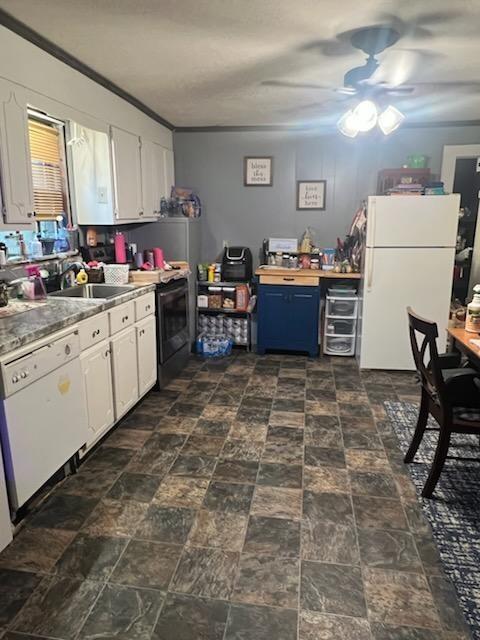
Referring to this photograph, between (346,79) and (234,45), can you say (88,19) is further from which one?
(346,79)

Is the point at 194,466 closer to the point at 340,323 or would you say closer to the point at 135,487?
the point at 135,487

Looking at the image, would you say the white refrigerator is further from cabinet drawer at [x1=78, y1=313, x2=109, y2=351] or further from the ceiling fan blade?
cabinet drawer at [x1=78, y1=313, x2=109, y2=351]

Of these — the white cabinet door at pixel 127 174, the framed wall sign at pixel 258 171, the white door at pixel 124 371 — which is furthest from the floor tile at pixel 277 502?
the framed wall sign at pixel 258 171

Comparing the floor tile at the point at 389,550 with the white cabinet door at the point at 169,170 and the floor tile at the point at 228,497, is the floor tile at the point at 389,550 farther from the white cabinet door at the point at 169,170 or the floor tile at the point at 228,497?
the white cabinet door at the point at 169,170

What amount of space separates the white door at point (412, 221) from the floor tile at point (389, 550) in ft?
8.55

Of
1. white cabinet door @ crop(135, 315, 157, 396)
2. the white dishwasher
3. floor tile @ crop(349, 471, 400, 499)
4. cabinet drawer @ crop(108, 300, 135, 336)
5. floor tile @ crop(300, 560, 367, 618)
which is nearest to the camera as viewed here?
floor tile @ crop(300, 560, 367, 618)

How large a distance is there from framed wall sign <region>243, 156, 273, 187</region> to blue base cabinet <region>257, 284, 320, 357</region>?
1155mm

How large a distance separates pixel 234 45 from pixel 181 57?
1.23 feet

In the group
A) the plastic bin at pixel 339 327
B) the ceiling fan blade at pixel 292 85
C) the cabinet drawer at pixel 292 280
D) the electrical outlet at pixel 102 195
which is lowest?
the plastic bin at pixel 339 327

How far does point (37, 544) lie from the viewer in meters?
1.99

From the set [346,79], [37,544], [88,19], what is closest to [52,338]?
[37,544]

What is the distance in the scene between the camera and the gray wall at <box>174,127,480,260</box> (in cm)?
457

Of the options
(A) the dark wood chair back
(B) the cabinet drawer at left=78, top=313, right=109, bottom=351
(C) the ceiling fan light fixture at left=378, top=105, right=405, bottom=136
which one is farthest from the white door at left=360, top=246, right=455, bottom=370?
(B) the cabinet drawer at left=78, top=313, right=109, bottom=351

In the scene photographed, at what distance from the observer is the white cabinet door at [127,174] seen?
3498mm
